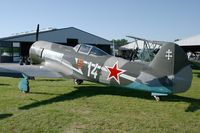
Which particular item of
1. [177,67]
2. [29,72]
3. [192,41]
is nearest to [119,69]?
[177,67]

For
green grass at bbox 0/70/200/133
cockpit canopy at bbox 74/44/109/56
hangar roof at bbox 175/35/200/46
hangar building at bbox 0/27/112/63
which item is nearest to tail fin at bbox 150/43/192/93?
green grass at bbox 0/70/200/133

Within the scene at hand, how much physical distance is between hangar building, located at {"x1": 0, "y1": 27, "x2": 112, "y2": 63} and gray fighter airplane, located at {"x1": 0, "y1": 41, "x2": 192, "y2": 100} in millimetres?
23731

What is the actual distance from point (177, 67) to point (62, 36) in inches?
1269

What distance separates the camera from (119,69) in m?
9.88

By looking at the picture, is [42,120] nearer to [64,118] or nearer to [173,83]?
[64,118]

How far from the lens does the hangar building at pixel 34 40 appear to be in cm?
3628

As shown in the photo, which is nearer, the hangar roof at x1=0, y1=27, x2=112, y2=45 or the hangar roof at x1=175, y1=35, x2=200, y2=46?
the hangar roof at x1=175, y1=35, x2=200, y2=46

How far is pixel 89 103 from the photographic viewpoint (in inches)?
356

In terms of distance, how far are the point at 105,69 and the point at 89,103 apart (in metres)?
1.69

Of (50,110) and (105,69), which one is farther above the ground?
(105,69)

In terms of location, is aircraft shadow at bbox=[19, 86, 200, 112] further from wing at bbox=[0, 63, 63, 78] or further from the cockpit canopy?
Answer: the cockpit canopy

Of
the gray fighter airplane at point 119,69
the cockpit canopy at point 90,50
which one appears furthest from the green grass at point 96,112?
the cockpit canopy at point 90,50

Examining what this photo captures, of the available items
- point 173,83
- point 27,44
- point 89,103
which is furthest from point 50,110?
point 27,44

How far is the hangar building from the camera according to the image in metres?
36.3
